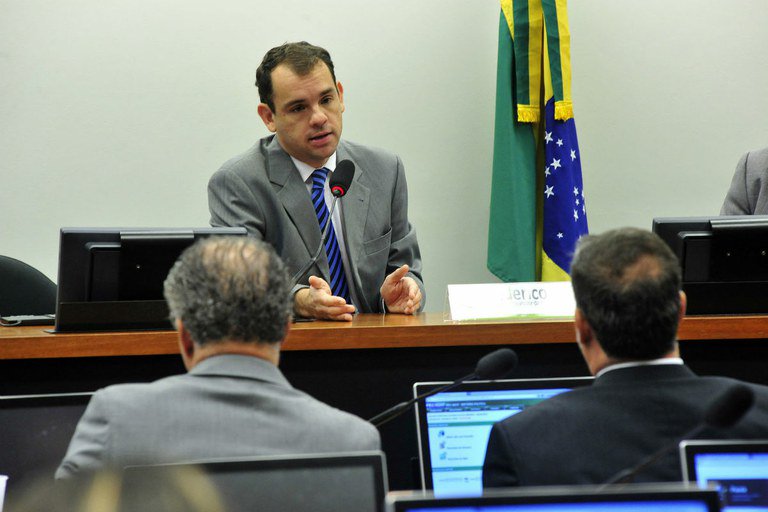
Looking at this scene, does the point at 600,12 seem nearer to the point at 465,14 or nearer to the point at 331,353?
the point at 465,14

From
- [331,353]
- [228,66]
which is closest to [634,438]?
[331,353]

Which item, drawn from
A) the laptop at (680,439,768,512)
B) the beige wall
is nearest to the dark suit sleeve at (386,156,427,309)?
the beige wall

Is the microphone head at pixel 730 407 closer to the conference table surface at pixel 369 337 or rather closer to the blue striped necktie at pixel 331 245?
the conference table surface at pixel 369 337

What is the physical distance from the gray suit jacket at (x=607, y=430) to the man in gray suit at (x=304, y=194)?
5.92 feet

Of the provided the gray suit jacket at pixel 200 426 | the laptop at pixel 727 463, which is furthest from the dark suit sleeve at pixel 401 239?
the laptop at pixel 727 463

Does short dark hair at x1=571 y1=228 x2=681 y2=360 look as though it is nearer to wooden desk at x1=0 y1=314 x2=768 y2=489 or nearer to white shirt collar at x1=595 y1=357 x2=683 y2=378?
white shirt collar at x1=595 y1=357 x2=683 y2=378

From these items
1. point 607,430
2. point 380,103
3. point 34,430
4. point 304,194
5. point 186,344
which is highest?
point 380,103

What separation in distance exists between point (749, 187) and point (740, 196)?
0.05 meters

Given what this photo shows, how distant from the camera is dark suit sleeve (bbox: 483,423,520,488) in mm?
1489

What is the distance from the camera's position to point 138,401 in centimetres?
134

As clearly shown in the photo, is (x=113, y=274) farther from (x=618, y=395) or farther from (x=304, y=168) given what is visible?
(x=618, y=395)

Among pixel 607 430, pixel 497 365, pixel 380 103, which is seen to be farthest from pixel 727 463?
pixel 380 103

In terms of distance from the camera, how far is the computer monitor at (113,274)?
8.31 ft

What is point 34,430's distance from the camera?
1888 mm
